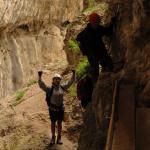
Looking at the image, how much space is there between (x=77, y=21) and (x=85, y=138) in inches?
289

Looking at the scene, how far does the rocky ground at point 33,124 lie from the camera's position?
12.9m

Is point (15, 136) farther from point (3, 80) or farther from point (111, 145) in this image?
point (3, 80)

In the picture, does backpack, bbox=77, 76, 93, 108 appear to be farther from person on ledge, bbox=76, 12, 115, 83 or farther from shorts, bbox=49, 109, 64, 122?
shorts, bbox=49, 109, 64, 122

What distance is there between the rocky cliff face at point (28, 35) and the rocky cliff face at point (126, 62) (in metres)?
12.3

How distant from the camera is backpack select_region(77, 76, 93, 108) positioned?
10547 millimetres

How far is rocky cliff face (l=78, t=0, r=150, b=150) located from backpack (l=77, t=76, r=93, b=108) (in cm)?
31

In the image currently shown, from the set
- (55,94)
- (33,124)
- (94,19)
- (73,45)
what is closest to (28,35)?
(73,45)


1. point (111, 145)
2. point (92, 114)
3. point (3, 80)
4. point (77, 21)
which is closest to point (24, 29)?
point (3, 80)

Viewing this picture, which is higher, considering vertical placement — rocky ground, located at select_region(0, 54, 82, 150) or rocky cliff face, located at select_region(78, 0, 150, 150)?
rocky cliff face, located at select_region(78, 0, 150, 150)

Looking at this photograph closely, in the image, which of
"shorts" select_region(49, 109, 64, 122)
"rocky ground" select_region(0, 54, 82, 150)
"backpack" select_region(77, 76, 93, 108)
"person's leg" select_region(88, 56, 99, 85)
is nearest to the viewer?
"person's leg" select_region(88, 56, 99, 85)

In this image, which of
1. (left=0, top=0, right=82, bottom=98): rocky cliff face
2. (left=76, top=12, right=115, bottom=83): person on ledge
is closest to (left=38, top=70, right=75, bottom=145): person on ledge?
(left=76, top=12, right=115, bottom=83): person on ledge

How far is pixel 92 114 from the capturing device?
419 inches

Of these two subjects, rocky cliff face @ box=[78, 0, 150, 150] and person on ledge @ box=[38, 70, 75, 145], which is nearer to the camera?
rocky cliff face @ box=[78, 0, 150, 150]

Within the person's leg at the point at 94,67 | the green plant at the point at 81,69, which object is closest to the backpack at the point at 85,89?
the person's leg at the point at 94,67
